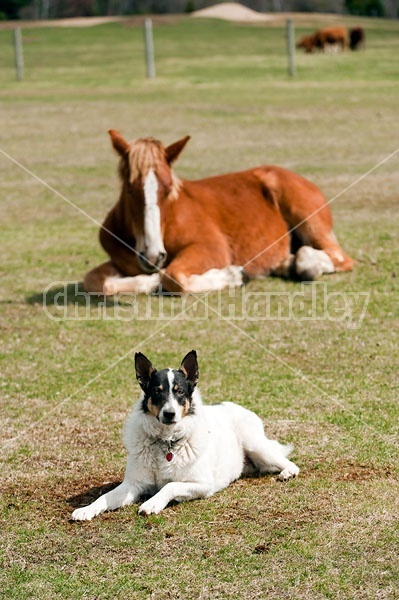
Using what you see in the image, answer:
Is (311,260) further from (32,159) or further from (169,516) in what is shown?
(32,159)

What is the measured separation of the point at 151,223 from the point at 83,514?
15.1 feet

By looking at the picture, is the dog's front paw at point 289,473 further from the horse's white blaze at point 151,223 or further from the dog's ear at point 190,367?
the horse's white blaze at point 151,223

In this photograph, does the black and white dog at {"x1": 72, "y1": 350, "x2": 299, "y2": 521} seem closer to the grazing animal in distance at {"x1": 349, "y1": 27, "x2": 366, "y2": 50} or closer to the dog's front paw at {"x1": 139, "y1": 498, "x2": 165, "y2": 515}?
the dog's front paw at {"x1": 139, "y1": 498, "x2": 165, "y2": 515}

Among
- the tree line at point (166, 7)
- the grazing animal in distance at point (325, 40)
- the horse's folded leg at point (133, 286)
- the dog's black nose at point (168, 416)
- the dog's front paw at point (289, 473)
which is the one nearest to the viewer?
the dog's black nose at point (168, 416)

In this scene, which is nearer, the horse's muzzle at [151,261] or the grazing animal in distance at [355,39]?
the horse's muzzle at [151,261]

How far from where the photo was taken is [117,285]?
993 centimetres

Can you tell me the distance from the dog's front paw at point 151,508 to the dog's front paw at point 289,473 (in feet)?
2.58

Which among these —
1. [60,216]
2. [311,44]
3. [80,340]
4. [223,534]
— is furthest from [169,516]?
[311,44]

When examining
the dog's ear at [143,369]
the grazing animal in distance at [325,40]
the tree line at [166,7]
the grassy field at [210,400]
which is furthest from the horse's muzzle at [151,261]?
the tree line at [166,7]

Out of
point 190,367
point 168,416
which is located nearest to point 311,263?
point 190,367

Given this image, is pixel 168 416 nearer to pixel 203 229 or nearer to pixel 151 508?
pixel 151 508

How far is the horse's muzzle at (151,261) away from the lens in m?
9.40

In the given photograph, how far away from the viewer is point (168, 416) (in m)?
5.13

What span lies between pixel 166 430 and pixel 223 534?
0.59 metres
